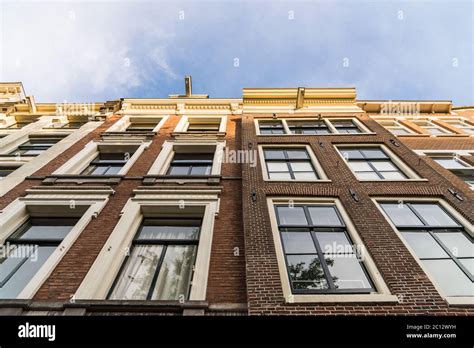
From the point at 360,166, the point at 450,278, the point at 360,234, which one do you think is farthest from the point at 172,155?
the point at 450,278

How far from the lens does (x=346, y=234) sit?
7.15 metres

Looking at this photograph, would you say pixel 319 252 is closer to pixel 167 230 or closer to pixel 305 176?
pixel 305 176

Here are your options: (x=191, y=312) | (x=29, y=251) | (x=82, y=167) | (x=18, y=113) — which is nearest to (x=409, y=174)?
(x=191, y=312)

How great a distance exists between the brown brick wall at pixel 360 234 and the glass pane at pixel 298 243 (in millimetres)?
508

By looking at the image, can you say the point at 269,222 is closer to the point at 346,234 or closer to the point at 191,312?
the point at 346,234

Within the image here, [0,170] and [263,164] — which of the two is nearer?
[263,164]

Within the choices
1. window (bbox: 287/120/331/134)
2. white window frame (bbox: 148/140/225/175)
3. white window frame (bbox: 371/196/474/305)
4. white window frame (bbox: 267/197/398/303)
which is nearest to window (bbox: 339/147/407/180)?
white window frame (bbox: 371/196/474/305)

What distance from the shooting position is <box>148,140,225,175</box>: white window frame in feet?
34.8

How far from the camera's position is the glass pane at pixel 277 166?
34.8 feet

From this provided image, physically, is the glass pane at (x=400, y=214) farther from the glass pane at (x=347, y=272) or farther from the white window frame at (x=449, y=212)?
the glass pane at (x=347, y=272)

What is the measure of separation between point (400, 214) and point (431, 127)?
1444cm

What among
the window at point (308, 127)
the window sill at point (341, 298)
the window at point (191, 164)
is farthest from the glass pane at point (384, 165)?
the window at point (191, 164)

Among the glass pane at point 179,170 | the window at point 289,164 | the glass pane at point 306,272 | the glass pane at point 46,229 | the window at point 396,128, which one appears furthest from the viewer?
the window at point 396,128
